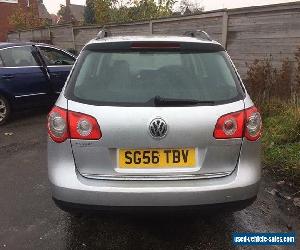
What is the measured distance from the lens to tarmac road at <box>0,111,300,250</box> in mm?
3324

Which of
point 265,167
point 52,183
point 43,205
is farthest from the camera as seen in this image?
point 265,167

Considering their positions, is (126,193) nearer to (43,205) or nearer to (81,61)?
(81,61)

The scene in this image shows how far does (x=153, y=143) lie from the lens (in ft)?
9.09

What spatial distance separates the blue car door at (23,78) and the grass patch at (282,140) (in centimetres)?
454

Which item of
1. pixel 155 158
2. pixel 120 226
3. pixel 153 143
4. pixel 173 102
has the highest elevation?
pixel 173 102

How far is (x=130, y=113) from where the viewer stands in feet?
9.09

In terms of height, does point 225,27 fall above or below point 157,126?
above

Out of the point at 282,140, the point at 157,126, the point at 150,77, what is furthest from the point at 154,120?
the point at 282,140

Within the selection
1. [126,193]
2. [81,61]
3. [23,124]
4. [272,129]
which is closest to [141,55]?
[81,61]

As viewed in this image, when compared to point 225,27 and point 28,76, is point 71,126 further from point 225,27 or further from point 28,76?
point 225,27

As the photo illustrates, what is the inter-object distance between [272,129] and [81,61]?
391cm

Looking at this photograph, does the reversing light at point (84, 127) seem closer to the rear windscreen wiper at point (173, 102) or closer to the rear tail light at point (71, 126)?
the rear tail light at point (71, 126)

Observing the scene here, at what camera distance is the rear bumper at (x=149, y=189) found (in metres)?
2.79

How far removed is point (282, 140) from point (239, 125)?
309 cm
